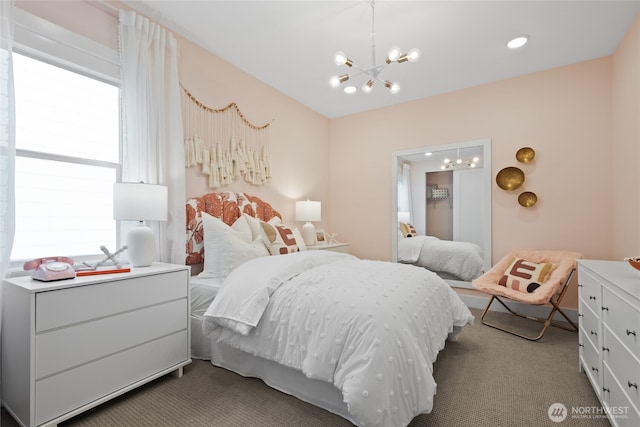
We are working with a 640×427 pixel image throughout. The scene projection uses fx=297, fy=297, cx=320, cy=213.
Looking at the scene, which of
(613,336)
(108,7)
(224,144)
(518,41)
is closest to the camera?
(613,336)

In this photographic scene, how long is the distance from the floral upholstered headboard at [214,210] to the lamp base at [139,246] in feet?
1.86

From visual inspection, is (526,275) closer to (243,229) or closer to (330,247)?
(330,247)

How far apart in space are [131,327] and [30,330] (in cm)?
46

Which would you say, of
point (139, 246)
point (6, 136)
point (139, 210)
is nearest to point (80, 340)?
point (139, 246)

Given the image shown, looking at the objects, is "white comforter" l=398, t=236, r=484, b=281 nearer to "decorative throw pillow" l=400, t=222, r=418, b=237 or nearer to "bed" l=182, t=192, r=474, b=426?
"decorative throw pillow" l=400, t=222, r=418, b=237

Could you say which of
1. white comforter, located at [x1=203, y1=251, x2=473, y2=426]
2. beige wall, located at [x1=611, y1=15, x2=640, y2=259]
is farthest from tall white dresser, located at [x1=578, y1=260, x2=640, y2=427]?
beige wall, located at [x1=611, y1=15, x2=640, y2=259]

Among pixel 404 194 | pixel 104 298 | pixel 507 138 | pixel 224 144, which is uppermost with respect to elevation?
pixel 507 138

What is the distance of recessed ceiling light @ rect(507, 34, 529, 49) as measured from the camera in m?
2.70

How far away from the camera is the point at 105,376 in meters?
1.66

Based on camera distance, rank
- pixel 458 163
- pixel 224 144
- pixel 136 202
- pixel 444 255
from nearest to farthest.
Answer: pixel 136 202, pixel 224 144, pixel 458 163, pixel 444 255

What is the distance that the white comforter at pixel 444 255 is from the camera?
3713 millimetres

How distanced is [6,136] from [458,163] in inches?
163

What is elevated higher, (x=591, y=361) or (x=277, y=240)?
(x=277, y=240)

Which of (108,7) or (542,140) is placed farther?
(542,140)
